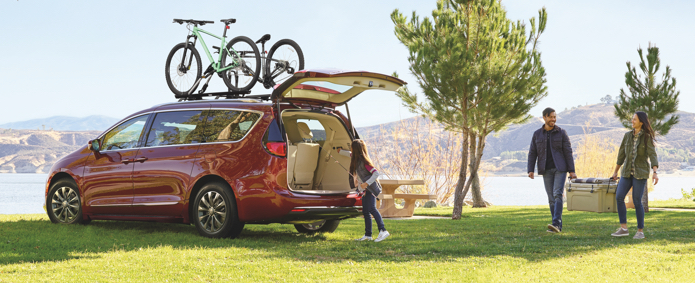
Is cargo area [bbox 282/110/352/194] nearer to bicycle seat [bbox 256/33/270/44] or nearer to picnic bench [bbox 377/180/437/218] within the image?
bicycle seat [bbox 256/33/270/44]

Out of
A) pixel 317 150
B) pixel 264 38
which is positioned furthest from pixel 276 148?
pixel 264 38

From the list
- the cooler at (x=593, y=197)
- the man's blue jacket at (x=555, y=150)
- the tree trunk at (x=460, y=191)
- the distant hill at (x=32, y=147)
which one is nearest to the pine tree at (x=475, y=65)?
the tree trunk at (x=460, y=191)

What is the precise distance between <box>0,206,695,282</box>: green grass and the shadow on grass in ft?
0.04

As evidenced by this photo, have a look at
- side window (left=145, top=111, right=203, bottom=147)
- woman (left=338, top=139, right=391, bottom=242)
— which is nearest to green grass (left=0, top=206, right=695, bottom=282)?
woman (left=338, top=139, right=391, bottom=242)

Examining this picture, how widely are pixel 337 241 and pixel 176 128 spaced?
244cm

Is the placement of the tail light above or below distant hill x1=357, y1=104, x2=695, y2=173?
below

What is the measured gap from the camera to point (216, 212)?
665 centimetres

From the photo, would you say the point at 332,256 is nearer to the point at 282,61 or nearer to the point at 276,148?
the point at 276,148

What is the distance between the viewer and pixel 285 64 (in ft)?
29.9

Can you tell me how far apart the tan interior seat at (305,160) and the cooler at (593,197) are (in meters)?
7.66

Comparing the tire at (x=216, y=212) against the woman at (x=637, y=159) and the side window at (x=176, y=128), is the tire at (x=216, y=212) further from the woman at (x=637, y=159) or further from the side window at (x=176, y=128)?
the woman at (x=637, y=159)

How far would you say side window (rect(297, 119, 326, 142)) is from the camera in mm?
7344

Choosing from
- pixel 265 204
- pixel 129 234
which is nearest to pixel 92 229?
pixel 129 234

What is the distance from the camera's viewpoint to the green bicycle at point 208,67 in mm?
9305
